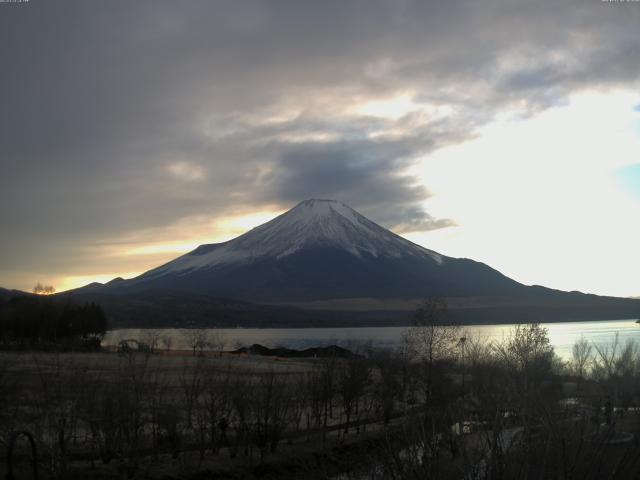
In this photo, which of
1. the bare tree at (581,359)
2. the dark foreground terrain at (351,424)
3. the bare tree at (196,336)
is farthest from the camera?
the bare tree at (196,336)

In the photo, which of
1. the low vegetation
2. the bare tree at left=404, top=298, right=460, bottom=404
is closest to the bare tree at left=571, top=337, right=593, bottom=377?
the low vegetation

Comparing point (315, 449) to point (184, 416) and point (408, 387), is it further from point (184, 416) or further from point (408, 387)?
point (408, 387)

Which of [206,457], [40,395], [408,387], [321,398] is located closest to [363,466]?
[206,457]

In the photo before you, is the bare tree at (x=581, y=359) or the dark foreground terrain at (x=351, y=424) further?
the bare tree at (x=581, y=359)

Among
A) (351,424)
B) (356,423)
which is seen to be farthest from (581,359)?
(356,423)

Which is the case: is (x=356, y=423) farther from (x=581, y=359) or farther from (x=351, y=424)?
(x=581, y=359)

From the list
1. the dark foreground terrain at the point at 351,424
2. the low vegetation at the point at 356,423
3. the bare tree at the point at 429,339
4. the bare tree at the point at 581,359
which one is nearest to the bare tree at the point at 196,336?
the dark foreground terrain at the point at 351,424

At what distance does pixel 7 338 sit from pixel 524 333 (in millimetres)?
56101

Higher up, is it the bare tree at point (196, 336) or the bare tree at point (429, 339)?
the bare tree at point (429, 339)

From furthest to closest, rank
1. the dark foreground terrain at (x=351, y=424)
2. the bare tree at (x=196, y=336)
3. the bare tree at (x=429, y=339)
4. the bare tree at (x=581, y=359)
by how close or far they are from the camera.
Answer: the bare tree at (x=196, y=336) < the bare tree at (x=581, y=359) < the bare tree at (x=429, y=339) < the dark foreground terrain at (x=351, y=424)

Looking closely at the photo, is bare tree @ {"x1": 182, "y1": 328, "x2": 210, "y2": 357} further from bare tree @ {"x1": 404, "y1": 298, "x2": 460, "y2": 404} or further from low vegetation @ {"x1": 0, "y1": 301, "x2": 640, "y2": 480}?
bare tree @ {"x1": 404, "y1": 298, "x2": 460, "y2": 404}

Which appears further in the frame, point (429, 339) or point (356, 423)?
point (429, 339)

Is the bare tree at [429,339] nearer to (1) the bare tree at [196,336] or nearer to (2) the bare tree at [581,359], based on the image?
(2) the bare tree at [581,359]

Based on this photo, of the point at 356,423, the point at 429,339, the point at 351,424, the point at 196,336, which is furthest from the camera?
the point at 196,336
